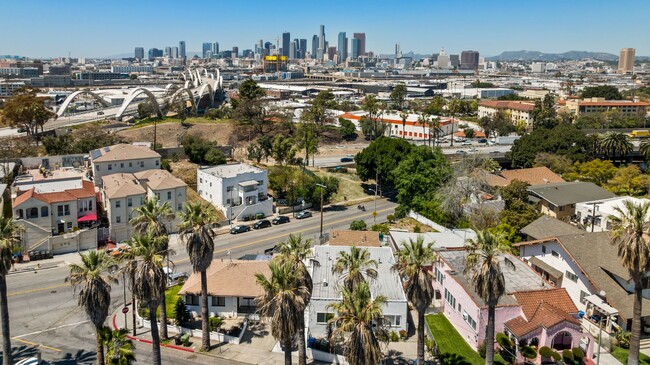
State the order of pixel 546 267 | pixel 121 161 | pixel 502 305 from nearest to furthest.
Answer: pixel 502 305, pixel 546 267, pixel 121 161

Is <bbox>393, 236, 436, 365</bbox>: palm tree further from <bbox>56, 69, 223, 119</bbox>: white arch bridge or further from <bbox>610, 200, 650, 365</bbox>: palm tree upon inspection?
<bbox>56, 69, 223, 119</bbox>: white arch bridge

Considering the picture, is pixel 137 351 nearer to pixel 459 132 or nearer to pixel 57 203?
pixel 57 203

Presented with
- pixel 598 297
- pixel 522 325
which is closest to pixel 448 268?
pixel 522 325

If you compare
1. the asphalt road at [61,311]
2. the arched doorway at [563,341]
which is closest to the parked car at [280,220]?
the asphalt road at [61,311]

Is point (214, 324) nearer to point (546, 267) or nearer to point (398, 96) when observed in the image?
point (546, 267)

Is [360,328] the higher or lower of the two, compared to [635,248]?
lower

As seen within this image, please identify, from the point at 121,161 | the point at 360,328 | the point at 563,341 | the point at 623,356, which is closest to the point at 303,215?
the point at 121,161

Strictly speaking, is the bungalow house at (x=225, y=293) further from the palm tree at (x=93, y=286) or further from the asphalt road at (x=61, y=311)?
the palm tree at (x=93, y=286)
